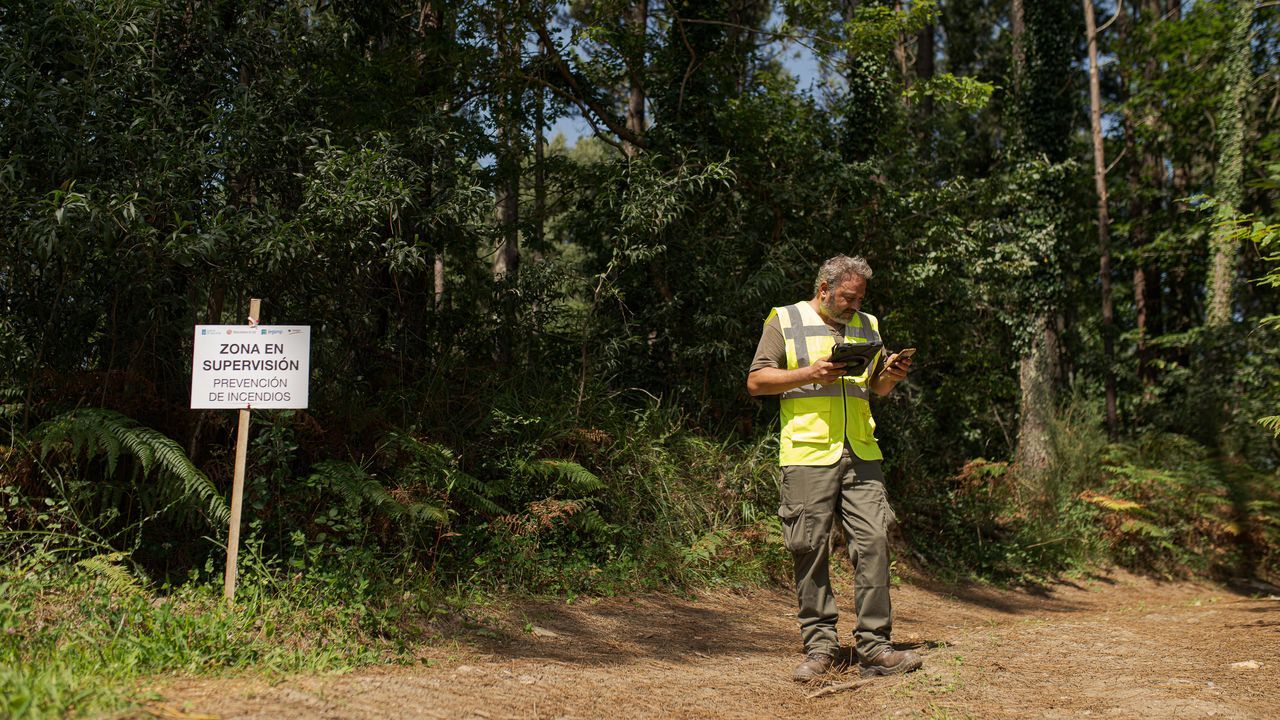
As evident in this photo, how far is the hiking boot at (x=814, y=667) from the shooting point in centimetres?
515

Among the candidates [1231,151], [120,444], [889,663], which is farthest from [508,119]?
[1231,151]

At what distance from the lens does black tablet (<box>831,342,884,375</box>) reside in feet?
15.7

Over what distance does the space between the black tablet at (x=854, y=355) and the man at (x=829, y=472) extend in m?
0.18

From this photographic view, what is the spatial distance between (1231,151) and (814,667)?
18.5 metres

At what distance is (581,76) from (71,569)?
7.88 meters

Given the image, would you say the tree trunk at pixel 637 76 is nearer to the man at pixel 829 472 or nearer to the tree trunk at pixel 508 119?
the tree trunk at pixel 508 119

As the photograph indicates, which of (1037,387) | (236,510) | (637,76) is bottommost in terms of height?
(236,510)

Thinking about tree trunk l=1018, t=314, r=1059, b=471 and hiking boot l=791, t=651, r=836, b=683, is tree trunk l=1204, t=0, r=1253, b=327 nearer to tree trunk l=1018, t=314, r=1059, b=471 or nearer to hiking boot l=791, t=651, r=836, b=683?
Answer: tree trunk l=1018, t=314, r=1059, b=471

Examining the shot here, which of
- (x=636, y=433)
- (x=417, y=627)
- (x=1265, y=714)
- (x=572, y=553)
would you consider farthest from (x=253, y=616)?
(x=1265, y=714)

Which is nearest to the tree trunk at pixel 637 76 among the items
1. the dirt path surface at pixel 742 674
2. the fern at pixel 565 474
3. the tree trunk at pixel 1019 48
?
the fern at pixel 565 474

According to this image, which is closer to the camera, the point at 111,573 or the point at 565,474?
the point at 111,573

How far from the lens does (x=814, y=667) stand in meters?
5.17

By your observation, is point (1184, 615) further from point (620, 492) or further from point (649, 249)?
point (649, 249)

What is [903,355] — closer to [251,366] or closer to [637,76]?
[251,366]
